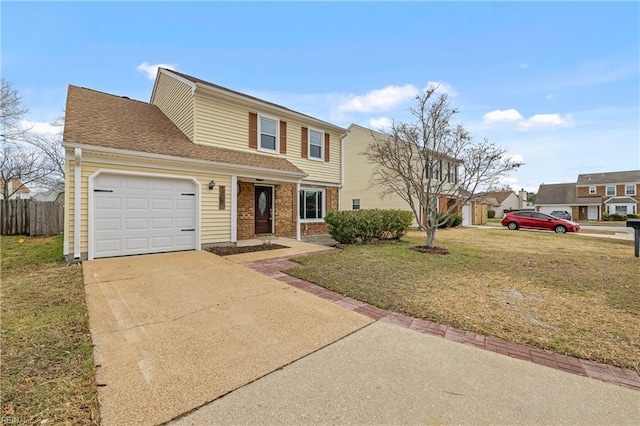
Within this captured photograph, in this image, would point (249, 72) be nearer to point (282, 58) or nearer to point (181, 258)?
point (282, 58)

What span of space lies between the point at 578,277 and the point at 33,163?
33341 mm

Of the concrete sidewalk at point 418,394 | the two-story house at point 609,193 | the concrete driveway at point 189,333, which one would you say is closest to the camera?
the concrete sidewalk at point 418,394

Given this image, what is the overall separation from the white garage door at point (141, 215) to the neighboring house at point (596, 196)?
50.2 meters

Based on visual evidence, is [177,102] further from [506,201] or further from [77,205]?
[506,201]

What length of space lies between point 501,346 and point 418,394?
154cm

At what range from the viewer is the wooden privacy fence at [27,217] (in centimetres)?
1164

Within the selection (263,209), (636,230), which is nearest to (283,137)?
(263,209)

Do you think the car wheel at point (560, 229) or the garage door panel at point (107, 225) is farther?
the car wheel at point (560, 229)

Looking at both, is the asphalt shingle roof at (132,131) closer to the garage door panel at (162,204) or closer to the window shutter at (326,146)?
the garage door panel at (162,204)

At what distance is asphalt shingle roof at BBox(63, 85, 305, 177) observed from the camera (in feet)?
24.8

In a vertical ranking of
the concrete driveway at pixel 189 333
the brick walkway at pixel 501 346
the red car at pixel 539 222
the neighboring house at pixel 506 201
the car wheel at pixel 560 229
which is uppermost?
the neighboring house at pixel 506 201

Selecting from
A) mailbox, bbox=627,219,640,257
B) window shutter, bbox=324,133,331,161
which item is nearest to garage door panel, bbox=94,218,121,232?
window shutter, bbox=324,133,331,161

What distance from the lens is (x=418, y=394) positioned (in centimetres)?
231

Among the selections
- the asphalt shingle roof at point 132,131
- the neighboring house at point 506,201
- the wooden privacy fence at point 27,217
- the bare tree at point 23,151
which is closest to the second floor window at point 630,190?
the neighboring house at point 506,201
